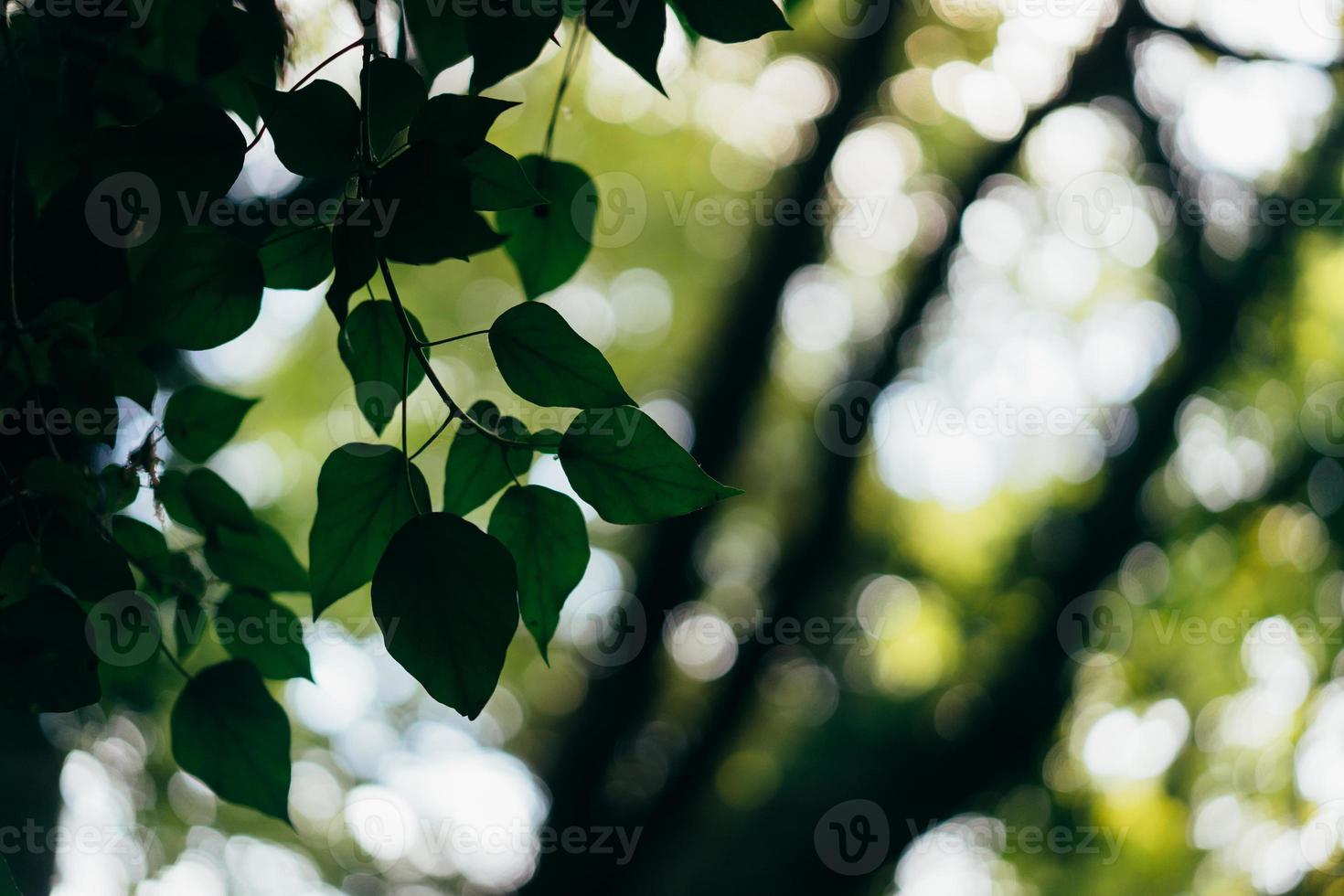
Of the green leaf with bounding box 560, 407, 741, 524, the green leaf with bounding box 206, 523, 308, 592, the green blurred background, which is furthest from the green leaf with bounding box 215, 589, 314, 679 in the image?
the green blurred background

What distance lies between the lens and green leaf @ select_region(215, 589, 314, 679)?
47 centimetres

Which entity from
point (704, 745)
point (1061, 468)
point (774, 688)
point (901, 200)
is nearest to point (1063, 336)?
point (1061, 468)

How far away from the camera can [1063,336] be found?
341 cm

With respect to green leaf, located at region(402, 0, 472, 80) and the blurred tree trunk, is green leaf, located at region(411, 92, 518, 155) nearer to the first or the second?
green leaf, located at region(402, 0, 472, 80)

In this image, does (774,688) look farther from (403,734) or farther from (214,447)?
(214,447)

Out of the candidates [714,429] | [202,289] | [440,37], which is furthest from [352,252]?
[714,429]

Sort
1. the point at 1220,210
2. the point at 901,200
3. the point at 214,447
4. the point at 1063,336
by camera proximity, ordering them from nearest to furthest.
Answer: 1. the point at 214,447
2. the point at 1220,210
3. the point at 901,200
4. the point at 1063,336

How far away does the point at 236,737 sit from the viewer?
1.45ft

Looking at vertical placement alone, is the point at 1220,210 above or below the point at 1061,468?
above

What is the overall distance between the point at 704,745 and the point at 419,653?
2.79m

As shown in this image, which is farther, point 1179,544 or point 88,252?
point 1179,544

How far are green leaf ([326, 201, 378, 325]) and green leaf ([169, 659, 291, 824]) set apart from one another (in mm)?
244

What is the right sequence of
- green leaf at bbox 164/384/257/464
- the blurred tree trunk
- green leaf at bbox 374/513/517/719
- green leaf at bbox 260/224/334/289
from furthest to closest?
the blurred tree trunk → green leaf at bbox 164/384/257/464 → green leaf at bbox 260/224/334/289 → green leaf at bbox 374/513/517/719

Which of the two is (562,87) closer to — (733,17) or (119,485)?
(733,17)
